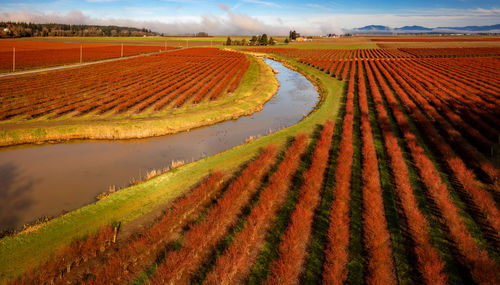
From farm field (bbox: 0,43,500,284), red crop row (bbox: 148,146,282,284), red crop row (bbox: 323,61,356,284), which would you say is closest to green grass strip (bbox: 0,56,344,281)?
farm field (bbox: 0,43,500,284)

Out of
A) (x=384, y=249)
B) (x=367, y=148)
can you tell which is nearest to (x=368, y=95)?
(x=367, y=148)

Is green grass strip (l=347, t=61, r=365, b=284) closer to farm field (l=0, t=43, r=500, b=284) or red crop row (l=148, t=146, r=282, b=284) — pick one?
farm field (l=0, t=43, r=500, b=284)

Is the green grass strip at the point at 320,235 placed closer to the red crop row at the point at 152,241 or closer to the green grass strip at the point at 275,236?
the green grass strip at the point at 275,236

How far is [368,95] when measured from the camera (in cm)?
2934

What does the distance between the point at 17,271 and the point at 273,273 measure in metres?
7.21

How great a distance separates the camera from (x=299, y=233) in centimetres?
834

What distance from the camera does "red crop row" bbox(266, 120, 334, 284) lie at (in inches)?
270

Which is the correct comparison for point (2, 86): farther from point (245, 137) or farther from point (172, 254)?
point (172, 254)

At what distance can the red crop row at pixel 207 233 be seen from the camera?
694 cm

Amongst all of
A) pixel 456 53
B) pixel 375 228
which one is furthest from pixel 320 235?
pixel 456 53

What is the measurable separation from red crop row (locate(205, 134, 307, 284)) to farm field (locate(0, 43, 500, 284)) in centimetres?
4

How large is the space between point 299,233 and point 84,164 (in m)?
13.1

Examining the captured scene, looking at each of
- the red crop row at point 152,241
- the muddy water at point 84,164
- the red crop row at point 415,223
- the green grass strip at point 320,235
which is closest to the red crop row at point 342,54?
the muddy water at point 84,164

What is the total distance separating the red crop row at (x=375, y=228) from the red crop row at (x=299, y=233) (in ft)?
5.83
